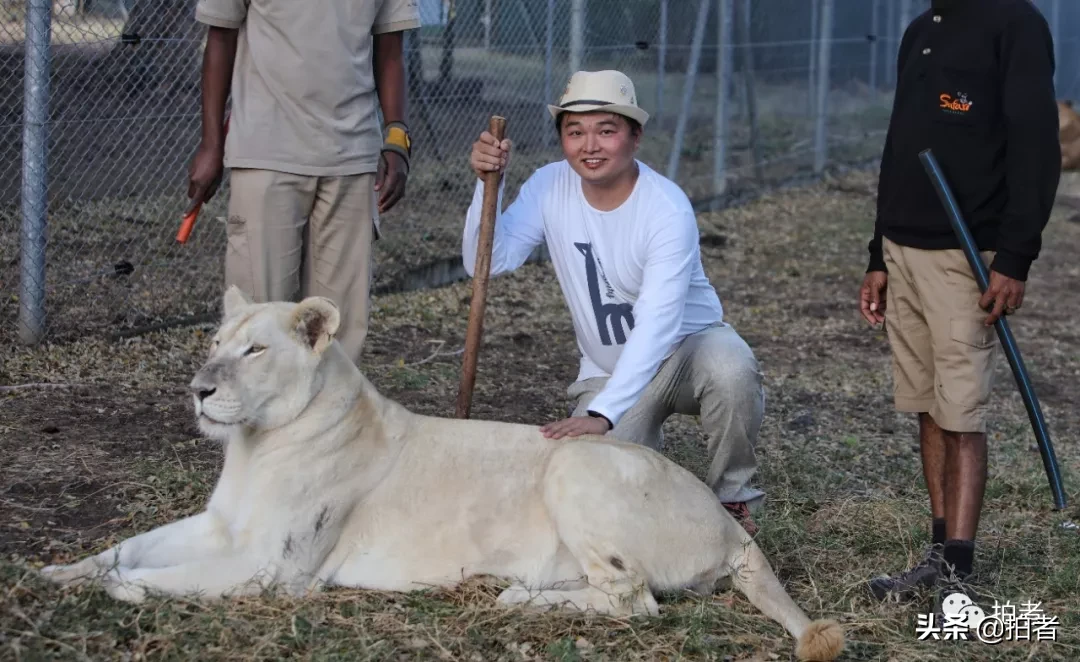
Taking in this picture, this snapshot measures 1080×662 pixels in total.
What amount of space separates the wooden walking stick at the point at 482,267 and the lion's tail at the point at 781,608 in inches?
46.7

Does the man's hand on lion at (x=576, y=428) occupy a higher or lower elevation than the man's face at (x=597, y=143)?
lower

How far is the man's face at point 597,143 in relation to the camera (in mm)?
4641

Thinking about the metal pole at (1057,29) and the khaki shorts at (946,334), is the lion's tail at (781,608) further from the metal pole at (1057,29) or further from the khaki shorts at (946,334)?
the metal pole at (1057,29)

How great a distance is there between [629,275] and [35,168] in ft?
10.9

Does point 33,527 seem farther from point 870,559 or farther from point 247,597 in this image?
point 870,559

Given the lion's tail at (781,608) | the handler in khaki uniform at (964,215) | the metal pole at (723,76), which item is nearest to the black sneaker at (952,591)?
the handler in khaki uniform at (964,215)

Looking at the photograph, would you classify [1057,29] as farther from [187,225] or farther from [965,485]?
[187,225]

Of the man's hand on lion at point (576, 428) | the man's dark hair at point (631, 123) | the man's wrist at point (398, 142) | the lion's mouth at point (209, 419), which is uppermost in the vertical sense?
the man's dark hair at point (631, 123)

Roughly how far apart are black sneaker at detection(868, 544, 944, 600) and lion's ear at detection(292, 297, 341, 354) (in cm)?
192

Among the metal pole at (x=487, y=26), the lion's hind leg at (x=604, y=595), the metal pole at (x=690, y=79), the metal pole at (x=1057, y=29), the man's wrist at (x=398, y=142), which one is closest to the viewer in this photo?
the lion's hind leg at (x=604, y=595)

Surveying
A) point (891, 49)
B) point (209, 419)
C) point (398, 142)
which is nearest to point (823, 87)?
point (891, 49)

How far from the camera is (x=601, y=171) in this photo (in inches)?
184

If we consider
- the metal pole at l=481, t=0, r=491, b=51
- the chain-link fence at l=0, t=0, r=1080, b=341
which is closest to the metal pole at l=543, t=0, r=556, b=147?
the chain-link fence at l=0, t=0, r=1080, b=341

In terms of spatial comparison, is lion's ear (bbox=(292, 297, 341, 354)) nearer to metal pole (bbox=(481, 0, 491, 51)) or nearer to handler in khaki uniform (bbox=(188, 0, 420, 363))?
handler in khaki uniform (bbox=(188, 0, 420, 363))
